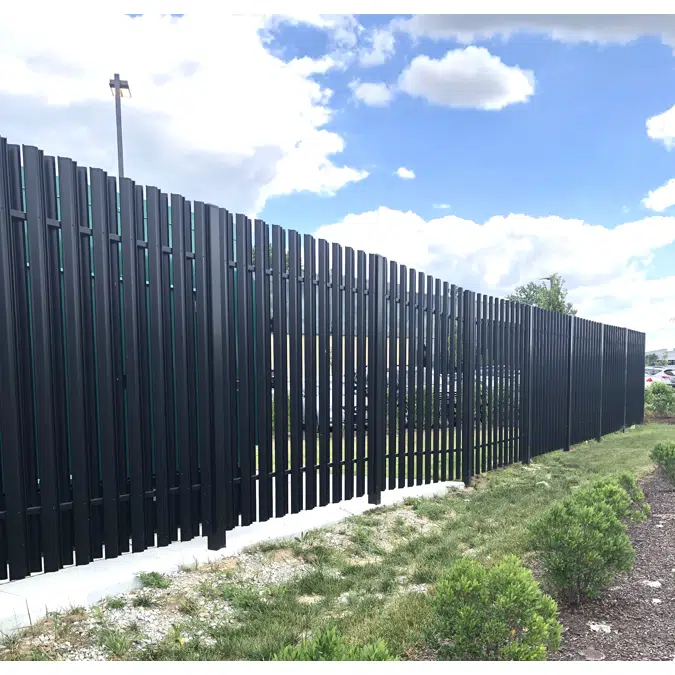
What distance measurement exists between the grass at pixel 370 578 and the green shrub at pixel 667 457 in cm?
95

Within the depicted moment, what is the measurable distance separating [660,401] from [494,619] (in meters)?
17.9

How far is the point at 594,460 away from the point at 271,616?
7686 mm

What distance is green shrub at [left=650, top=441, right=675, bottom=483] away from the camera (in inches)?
251

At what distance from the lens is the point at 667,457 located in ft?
21.0

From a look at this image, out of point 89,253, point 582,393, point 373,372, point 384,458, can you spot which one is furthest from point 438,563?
point 582,393

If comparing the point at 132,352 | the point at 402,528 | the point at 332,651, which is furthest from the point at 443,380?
the point at 332,651

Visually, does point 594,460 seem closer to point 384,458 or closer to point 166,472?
point 384,458

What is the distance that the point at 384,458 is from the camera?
576 cm

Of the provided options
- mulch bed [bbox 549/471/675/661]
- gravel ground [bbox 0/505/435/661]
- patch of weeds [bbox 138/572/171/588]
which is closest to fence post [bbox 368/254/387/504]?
gravel ground [bbox 0/505/435/661]

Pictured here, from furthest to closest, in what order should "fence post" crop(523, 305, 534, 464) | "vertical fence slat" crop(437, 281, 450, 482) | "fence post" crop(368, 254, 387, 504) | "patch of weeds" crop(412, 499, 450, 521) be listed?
1. "fence post" crop(523, 305, 534, 464)
2. "vertical fence slat" crop(437, 281, 450, 482)
3. "fence post" crop(368, 254, 387, 504)
4. "patch of weeds" crop(412, 499, 450, 521)

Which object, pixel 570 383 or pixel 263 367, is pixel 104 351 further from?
pixel 570 383

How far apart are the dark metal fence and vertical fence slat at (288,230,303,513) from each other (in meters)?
0.02

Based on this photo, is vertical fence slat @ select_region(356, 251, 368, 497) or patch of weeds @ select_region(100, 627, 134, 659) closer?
patch of weeds @ select_region(100, 627, 134, 659)

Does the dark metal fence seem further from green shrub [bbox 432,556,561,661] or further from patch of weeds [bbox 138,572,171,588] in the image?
green shrub [bbox 432,556,561,661]
